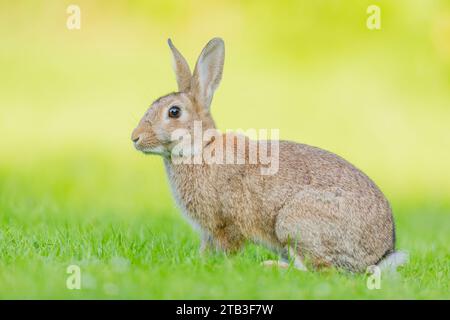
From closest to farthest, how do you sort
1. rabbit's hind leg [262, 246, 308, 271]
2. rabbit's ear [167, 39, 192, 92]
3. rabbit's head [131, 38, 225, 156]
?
rabbit's hind leg [262, 246, 308, 271], rabbit's head [131, 38, 225, 156], rabbit's ear [167, 39, 192, 92]

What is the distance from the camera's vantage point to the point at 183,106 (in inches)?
291

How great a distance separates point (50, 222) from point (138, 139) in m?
2.33

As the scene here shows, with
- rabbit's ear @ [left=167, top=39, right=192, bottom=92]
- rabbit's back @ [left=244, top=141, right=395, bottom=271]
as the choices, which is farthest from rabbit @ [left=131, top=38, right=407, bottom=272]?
rabbit's ear @ [left=167, top=39, right=192, bottom=92]

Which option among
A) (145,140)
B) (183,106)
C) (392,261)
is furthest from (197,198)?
(392,261)

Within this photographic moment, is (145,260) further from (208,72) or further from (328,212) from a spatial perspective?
(208,72)

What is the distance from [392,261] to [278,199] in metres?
1.08

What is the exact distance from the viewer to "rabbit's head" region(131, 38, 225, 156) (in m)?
7.21

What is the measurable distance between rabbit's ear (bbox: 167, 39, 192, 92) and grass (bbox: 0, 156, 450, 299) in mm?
1474

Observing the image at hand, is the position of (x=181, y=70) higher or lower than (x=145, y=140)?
higher

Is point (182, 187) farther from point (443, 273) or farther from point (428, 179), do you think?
point (428, 179)

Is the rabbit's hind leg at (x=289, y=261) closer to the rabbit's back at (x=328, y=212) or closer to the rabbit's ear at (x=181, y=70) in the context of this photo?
the rabbit's back at (x=328, y=212)

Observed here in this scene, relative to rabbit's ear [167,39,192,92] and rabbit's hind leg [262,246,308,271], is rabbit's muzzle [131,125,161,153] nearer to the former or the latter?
rabbit's ear [167,39,192,92]

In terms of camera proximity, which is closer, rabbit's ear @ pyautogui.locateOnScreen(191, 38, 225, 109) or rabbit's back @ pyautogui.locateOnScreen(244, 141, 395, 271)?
rabbit's back @ pyautogui.locateOnScreen(244, 141, 395, 271)

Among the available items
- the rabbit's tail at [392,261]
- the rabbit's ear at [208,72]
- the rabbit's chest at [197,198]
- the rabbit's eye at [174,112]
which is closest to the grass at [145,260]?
the rabbit's tail at [392,261]
